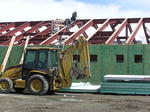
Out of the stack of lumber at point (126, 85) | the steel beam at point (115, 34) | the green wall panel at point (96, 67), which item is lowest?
the stack of lumber at point (126, 85)

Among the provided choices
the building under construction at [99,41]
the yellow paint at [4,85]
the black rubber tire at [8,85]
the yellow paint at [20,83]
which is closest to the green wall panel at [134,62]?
the building under construction at [99,41]

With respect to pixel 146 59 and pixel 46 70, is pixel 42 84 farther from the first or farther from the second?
pixel 146 59

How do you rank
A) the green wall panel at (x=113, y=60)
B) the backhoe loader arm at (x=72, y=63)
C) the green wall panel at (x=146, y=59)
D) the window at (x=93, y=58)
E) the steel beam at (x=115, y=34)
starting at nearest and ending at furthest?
the backhoe loader arm at (x=72, y=63)
the green wall panel at (x=146, y=59)
the green wall panel at (x=113, y=60)
the window at (x=93, y=58)
the steel beam at (x=115, y=34)

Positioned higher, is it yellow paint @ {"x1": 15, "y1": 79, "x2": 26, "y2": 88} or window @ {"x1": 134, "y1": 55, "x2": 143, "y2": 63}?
window @ {"x1": 134, "y1": 55, "x2": 143, "y2": 63}

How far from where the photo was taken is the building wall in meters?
20.8

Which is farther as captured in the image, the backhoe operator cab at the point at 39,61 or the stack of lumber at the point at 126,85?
the stack of lumber at the point at 126,85

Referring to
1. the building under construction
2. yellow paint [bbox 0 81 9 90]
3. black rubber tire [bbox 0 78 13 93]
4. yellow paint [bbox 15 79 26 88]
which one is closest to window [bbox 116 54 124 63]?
the building under construction

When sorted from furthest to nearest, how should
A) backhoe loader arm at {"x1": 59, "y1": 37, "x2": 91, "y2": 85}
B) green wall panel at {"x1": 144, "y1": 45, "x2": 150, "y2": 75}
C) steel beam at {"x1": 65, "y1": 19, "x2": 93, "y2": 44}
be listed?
steel beam at {"x1": 65, "y1": 19, "x2": 93, "y2": 44}, green wall panel at {"x1": 144, "y1": 45, "x2": 150, "y2": 75}, backhoe loader arm at {"x1": 59, "y1": 37, "x2": 91, "y2": 85}

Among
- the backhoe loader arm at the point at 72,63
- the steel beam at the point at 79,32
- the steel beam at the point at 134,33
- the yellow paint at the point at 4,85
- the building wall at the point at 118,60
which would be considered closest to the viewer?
the backhoe loader arm at the point at 72,63

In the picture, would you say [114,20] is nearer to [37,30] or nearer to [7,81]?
[37,30]

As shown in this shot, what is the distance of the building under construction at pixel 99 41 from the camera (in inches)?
828

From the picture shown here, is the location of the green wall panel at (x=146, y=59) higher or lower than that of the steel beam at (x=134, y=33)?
lower

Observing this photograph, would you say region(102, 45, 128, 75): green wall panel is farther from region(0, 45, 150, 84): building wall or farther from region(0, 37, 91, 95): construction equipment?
region(0, 37, 91, 95): construction equipment

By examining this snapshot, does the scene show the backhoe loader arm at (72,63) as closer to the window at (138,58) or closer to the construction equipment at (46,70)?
the construction equipment at (46,70)
